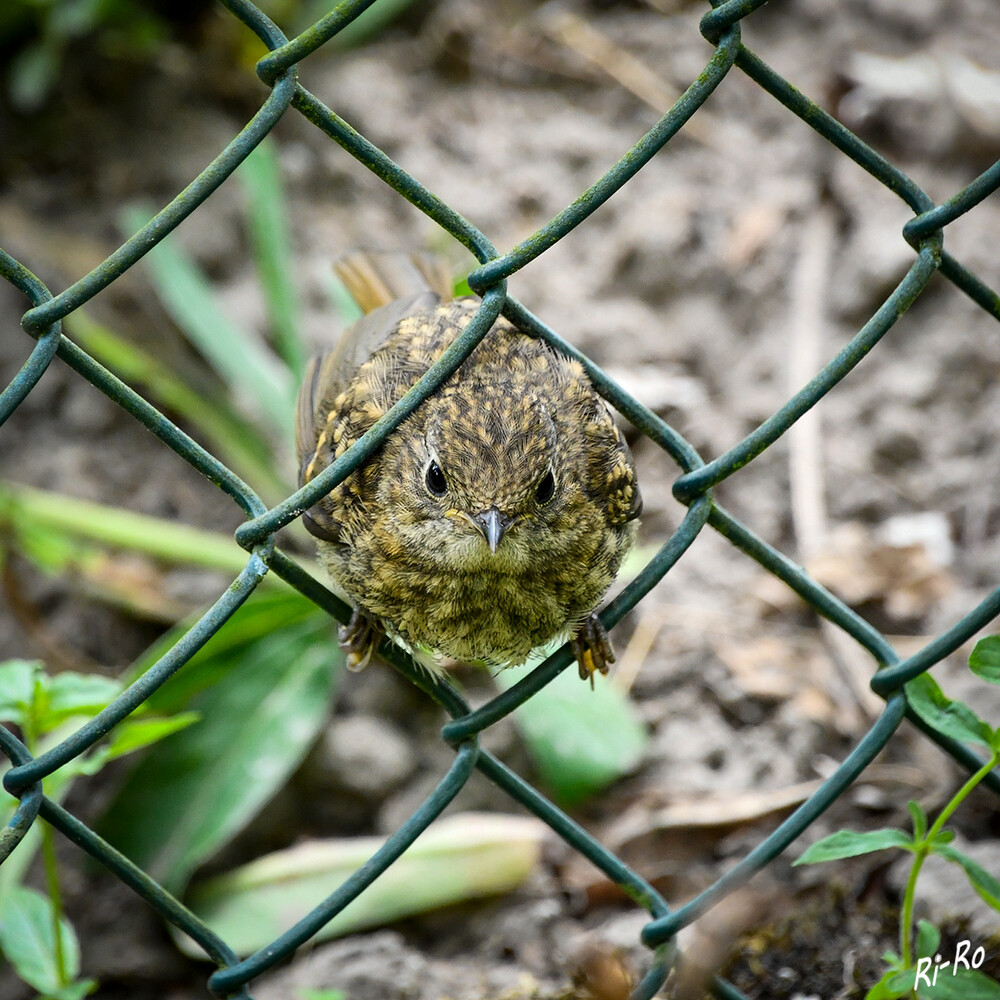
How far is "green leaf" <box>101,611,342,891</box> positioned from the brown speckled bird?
845 mm

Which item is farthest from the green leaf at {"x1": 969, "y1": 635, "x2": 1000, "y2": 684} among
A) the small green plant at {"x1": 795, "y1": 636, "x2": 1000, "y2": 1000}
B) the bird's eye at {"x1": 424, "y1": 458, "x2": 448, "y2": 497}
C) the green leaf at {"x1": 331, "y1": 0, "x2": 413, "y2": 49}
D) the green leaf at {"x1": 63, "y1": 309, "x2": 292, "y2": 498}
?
the green leaf at {"x1": 331, "y1": 0, "x2": 413, "y2": 49}

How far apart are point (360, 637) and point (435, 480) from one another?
1.07 ft

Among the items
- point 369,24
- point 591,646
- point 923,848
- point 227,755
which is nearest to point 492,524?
point 591,646

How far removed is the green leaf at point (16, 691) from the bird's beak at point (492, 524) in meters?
0.75

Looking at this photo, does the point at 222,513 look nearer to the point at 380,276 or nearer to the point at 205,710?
the point at 205,710

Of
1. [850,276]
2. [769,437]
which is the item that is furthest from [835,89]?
[769,437]

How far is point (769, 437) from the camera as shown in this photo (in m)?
1.74

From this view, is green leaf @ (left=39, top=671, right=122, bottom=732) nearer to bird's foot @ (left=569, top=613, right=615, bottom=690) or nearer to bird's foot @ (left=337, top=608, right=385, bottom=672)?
bird's foot @ (left=337, top=608, right=385, bottom=672)

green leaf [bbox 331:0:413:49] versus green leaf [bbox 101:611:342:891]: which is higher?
green leaf [bbox 331:0:413:49]

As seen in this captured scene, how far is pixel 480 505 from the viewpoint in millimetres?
2070

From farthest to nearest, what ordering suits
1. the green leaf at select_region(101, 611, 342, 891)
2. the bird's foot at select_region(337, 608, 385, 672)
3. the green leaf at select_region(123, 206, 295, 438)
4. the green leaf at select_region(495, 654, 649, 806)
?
the green leaf at select_region(123, 206, 295, 438) < the green leaf at select_region(495, 654, 649, 806) < the green leaf at select_region(101, 611, 342, 891) < the bird's foot at select_region(337, 608, 385, 672)

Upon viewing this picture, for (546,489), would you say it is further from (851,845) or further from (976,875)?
(976,875)

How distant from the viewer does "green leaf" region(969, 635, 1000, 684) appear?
172cm

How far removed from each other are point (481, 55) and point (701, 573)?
234 cm
